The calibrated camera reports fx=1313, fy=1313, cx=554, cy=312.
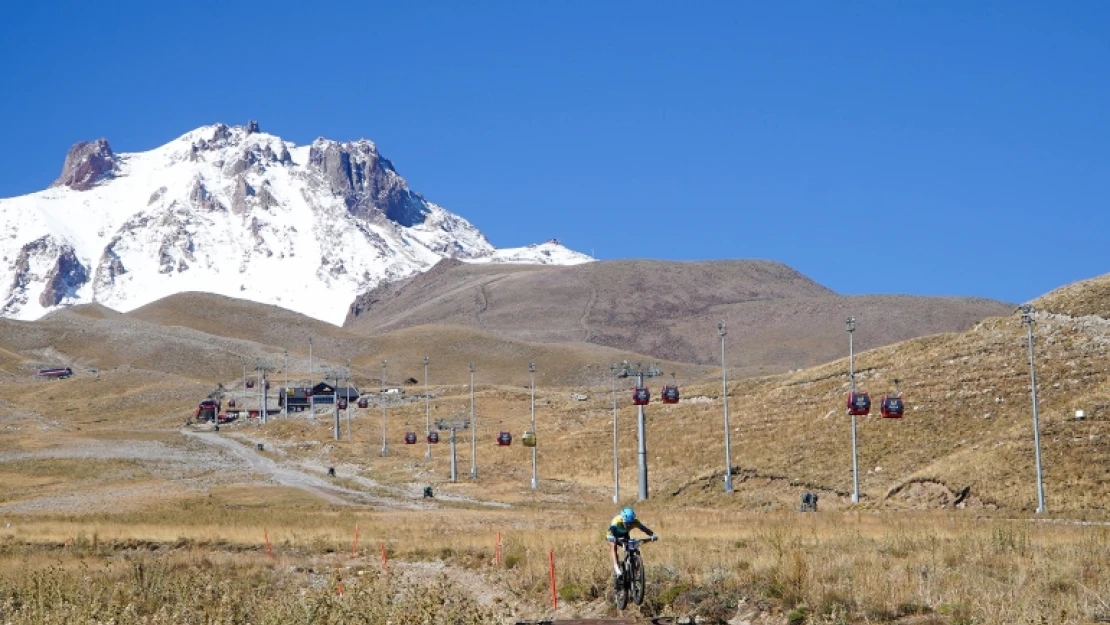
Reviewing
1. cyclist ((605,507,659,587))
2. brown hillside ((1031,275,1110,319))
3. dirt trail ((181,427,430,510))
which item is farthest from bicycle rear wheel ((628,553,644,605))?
brown hillside ((1031,275,1110,319))

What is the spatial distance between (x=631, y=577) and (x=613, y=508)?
1376 inches

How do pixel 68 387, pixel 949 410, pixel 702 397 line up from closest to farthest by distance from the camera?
pixel 949 410 → pixel 702 397 → pixel 68 387

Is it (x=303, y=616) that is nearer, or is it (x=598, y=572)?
(x=303, y=616)

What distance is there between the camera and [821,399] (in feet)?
294

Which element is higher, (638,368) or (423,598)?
(638,368)

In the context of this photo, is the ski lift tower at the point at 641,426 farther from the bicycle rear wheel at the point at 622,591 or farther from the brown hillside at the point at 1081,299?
→ the bicycle rear wheel at the point at 622,591

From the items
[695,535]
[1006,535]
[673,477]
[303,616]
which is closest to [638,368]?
[673,477]

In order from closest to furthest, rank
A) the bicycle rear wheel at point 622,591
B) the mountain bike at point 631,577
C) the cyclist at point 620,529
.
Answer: the mountain bike at point 631,577
the bicycle rear wheel at point 622,591
the cyclist at point 620,529

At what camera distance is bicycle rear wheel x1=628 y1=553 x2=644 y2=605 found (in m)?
20.0

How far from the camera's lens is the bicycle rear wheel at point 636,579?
19953mm

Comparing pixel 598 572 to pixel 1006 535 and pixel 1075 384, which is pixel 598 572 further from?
pixel 1075 384

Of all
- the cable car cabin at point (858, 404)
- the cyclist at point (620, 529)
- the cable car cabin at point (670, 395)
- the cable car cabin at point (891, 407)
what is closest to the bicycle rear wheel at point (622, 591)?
the cyclist at point (620, 529)

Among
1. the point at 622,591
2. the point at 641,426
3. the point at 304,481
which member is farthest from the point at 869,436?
the point at 622,591

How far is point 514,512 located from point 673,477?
1045 inches
